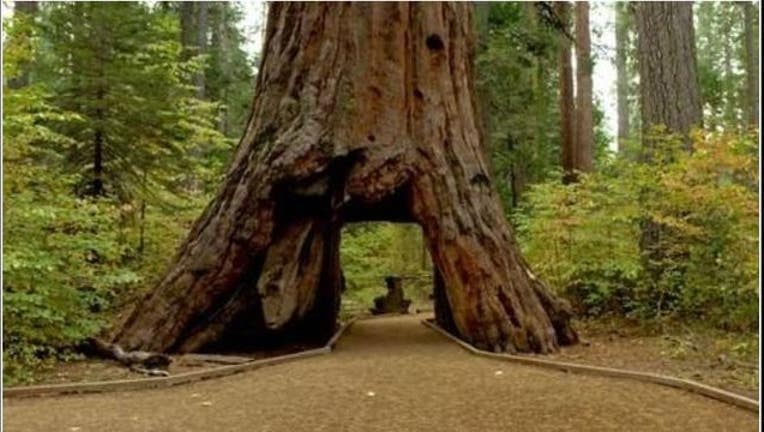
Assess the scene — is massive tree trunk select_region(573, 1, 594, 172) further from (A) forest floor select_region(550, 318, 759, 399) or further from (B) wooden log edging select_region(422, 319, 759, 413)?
(B) wooden log edging select_region(422, 319, 759, 413)

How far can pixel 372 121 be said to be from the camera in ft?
31.9

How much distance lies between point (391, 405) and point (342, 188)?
4365 millimetres

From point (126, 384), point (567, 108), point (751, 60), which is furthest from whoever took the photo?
point (751, 60)

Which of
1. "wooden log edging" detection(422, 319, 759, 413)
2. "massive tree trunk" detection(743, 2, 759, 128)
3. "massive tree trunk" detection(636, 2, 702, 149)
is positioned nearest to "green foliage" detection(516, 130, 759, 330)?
"massive tree trunk" detection(636, 2, 702, 149)

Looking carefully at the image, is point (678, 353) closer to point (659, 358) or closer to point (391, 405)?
point (659, 358)

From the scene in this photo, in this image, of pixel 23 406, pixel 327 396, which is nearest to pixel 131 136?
pixel 23 406

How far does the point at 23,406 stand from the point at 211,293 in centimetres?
320

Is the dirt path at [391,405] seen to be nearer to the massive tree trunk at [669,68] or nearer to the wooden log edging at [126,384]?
the wooden log edging at [126,384]

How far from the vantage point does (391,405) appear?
5738 mm

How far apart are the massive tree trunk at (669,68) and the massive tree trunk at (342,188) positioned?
9.85 ft

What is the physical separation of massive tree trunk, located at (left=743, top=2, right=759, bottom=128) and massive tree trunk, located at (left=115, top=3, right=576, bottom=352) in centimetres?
2413

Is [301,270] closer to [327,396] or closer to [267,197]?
[267,197]

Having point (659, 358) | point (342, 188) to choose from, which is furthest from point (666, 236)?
point (342, 188)

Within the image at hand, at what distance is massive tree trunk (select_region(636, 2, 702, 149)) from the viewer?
10984 millimetres
